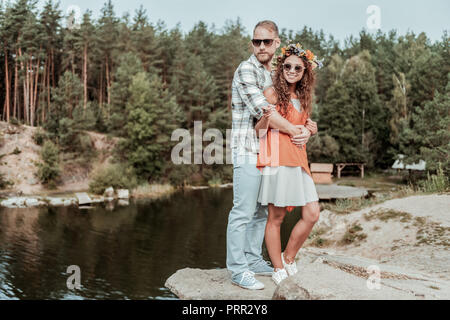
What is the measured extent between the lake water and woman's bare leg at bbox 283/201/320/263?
584 centimetres

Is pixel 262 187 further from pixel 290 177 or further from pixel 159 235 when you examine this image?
pixel 159 235

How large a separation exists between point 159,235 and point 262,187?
11.6 metres

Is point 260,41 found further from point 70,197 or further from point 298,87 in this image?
point 70,197

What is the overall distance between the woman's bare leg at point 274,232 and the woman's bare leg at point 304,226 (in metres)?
0.15

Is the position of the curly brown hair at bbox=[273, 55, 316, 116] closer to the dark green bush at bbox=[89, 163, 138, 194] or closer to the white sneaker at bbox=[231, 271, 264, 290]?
the white sneaker at bbox=[231, 271, 264, 290]

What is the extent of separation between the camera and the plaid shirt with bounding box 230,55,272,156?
320cm

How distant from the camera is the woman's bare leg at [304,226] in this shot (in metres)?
3.32

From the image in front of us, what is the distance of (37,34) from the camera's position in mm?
32312

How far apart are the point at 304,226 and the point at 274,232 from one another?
24 centimetres

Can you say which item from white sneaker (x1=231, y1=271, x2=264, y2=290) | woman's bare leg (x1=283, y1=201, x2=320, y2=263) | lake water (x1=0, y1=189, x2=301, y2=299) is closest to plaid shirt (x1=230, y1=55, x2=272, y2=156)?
woman's bare leg (x1=283, y1=201, x2=320, y2=263)

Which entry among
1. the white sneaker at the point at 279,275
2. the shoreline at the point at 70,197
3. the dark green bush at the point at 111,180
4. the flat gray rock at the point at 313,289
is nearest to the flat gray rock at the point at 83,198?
the shoreline at the point at 70,197
